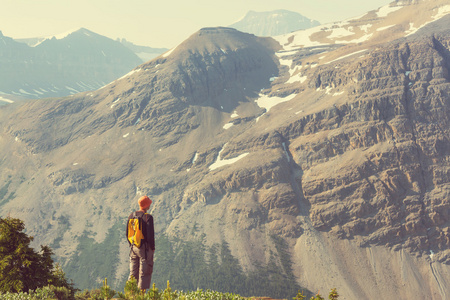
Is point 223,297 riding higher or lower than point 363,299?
higher

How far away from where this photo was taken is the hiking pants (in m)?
22.9

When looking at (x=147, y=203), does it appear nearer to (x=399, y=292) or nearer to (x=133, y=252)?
(x=133, y=252)

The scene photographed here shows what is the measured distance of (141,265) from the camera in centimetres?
2309

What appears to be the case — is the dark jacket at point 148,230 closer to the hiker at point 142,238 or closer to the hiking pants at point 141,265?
the hiker at point 142,238

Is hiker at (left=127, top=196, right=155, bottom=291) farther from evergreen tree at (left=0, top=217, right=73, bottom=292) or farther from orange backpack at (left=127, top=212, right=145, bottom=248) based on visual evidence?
evergreen tree at (left=0, top=217, right=73, bottom=292)

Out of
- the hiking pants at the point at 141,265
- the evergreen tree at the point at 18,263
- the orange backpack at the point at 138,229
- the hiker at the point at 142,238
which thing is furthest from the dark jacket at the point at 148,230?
the evergreen tree at the point at 18,263

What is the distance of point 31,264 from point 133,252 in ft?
48.0

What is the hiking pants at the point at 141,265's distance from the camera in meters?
22.9

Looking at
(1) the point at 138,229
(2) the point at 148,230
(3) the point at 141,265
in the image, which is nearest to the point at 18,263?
(3) the point at 141,265

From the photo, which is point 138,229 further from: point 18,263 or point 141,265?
point 18,263

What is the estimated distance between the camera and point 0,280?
31859 millimetres

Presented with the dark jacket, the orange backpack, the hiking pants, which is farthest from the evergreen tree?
the dark jacket

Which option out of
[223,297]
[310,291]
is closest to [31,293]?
[223,297]

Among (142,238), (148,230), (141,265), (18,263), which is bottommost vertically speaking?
(141,265)
